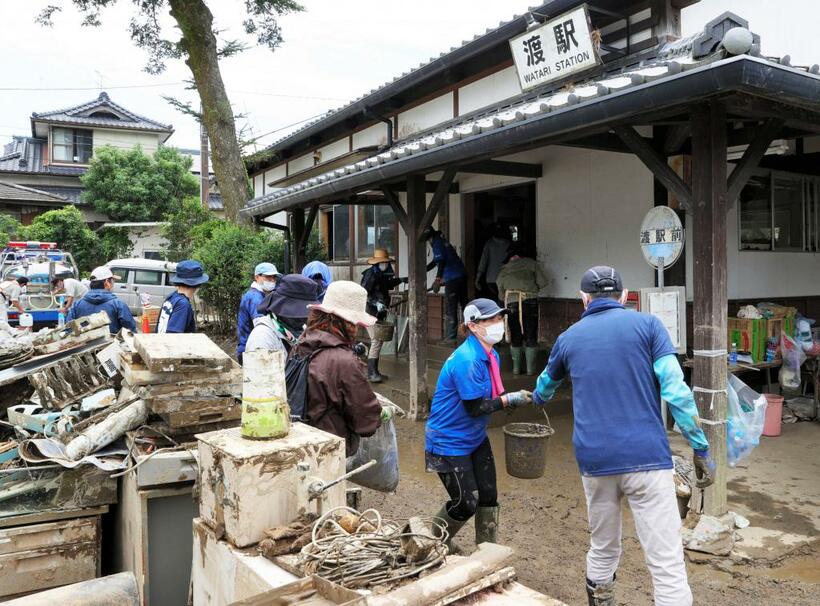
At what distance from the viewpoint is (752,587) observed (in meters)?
3.70

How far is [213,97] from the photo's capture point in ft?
47.6

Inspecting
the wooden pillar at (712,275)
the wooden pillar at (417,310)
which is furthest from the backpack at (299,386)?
the wooden pillar at (417,310)

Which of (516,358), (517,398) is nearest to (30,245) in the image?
(516,358)

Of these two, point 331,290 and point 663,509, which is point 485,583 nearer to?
point 663,509

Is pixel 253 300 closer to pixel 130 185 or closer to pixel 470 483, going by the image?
pixel 470 483

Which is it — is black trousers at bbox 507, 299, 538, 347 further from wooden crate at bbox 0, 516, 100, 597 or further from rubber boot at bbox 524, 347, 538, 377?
wooden crate at bbox 0, 516, 100, 597

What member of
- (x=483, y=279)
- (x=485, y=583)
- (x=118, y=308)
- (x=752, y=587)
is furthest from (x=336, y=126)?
(x=485, y=583)

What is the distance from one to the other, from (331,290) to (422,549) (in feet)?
5.38

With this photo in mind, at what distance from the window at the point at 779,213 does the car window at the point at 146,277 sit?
651 inches

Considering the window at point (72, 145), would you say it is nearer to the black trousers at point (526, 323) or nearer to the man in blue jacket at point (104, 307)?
the man in blue jacket at point (104, 307)

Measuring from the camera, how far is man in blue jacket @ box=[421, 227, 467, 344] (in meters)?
9.43

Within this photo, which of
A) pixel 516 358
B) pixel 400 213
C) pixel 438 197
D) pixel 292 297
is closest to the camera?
pixel 292 297

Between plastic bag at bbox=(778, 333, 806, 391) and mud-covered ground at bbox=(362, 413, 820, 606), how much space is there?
57 centimetres

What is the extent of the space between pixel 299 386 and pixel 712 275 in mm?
3015
